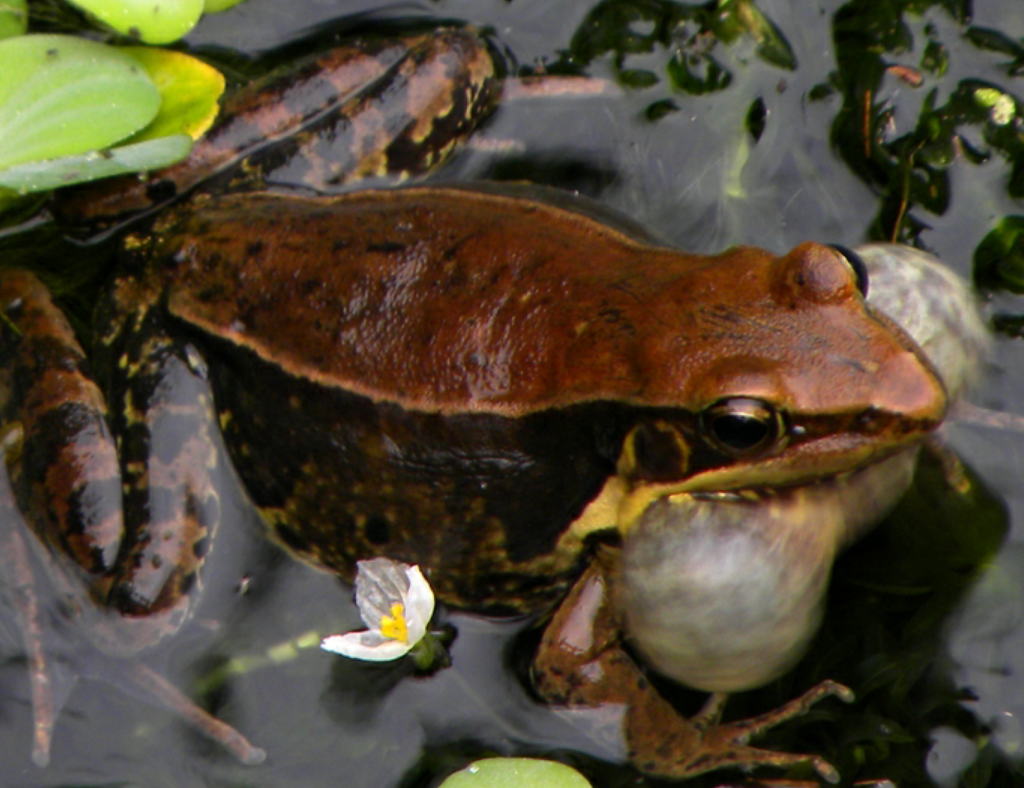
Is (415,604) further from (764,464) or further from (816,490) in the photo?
(816,490)

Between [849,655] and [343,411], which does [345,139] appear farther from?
[849,655]

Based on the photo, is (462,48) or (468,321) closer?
(468,321)

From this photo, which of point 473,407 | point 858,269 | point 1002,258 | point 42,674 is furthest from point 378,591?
point 1002,258

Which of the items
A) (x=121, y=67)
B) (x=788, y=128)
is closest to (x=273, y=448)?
(x=121, y=67)

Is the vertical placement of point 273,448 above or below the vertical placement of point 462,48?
below

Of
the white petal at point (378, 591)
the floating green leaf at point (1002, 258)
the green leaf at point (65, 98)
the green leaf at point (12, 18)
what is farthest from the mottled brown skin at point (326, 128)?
the floating green leaf at point (1002, 258)

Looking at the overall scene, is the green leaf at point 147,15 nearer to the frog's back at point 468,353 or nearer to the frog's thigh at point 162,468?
the frog's back at point 468,353

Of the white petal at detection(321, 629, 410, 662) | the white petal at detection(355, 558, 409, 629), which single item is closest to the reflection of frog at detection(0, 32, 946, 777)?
the white petal at detection(355, 558, 409, 629)
